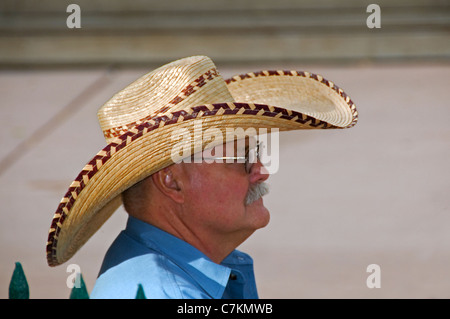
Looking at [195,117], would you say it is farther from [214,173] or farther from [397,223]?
[397,223]

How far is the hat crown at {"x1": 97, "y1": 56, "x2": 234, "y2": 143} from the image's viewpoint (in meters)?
2.66

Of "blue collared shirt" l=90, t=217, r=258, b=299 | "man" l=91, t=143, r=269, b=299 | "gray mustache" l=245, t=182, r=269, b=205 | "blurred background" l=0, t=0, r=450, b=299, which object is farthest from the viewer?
"blurred background" l=0, t=0, r=450, b=299

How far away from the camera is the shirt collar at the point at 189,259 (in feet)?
8.59

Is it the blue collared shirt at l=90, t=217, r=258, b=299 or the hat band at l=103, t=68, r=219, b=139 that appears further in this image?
the hat band at l=103, t=68, r=219, b=139

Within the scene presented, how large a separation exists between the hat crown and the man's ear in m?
0.17

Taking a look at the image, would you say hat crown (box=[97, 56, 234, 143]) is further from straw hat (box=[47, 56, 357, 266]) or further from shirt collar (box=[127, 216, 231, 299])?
shirt collar (box=[127, 216, 231, 299])

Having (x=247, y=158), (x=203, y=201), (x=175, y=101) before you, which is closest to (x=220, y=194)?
(x=203, y=201)

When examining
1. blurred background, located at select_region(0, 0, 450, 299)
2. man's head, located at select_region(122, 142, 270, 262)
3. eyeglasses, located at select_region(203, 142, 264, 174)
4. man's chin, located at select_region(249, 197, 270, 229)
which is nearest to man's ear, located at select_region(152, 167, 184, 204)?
man's head, located at select_region(122, 142, 270, 262)

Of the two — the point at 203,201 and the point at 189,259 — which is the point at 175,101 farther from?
the point at 189,259

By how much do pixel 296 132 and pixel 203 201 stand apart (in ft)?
16.5

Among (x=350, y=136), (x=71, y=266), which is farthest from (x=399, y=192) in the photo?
(x=71, y=266)

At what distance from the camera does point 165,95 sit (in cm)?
270

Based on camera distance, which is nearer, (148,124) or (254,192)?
(148,124)

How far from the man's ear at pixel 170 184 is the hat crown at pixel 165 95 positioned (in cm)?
17
